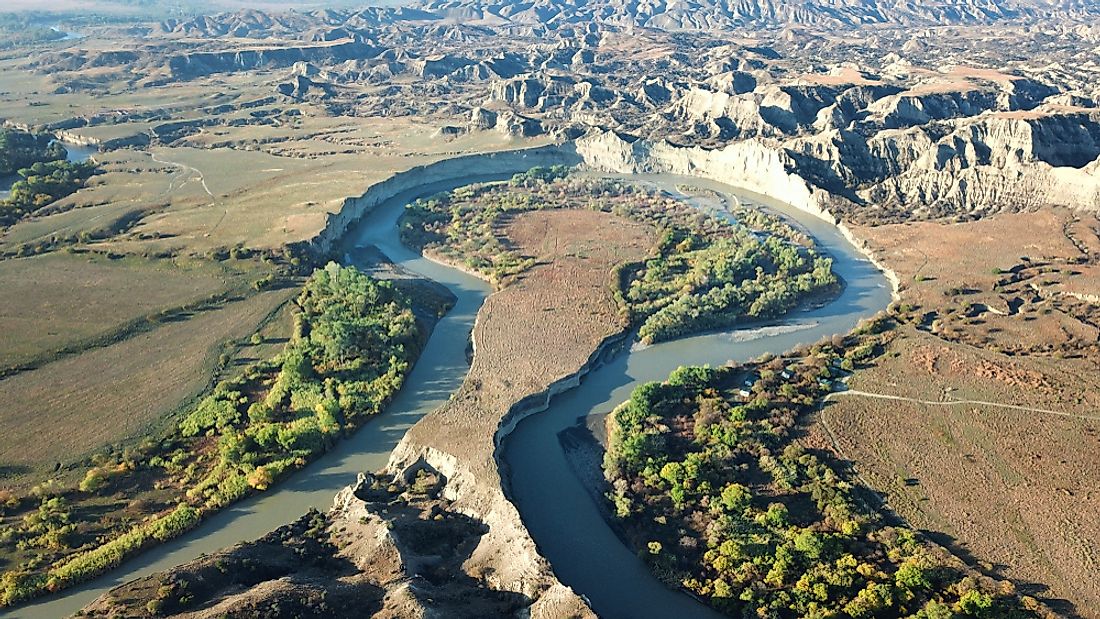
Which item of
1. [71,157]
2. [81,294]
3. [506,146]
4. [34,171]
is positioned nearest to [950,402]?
[81,294]

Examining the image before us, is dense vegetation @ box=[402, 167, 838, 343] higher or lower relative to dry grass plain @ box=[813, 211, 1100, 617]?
higher

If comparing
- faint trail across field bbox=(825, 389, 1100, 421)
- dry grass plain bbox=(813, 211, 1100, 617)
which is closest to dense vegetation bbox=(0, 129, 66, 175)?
faint trail across field bbox=(825, 389, 1100, 421)

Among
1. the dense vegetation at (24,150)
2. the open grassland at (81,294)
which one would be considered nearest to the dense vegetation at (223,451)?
the open grassland at (81,294)

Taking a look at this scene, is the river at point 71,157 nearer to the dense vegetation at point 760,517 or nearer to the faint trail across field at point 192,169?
the faint trail across field at point 192,169

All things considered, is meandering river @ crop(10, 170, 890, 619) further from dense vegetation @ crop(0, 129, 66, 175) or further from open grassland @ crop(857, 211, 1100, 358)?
dense vegetation @ crop(0, 129, 66, 175)

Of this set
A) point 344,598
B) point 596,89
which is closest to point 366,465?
point 344,598

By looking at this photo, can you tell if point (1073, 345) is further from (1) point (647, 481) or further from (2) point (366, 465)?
(2) point (366, 465)
